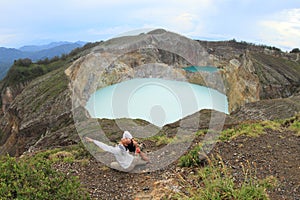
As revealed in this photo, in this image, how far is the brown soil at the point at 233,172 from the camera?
19.8 ft

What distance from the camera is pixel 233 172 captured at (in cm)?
643

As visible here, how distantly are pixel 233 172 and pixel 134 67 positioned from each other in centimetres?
1573

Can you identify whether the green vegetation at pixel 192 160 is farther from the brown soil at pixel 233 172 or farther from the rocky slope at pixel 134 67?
the rocky slope at pixel 134 67

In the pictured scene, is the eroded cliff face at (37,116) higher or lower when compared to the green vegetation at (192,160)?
lower

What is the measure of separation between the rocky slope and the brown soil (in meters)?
7.81

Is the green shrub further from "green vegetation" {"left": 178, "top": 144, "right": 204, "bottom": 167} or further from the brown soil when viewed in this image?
"green vegetation" {"left": 178, "top": 144, "right": 204, "bottom": 167}

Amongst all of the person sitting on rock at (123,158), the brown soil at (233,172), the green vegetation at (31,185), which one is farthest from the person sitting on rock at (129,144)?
the green vegetation at (31,185)

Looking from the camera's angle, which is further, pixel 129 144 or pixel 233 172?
pixel 129 144

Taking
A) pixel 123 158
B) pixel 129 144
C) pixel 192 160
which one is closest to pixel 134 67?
pixel 129 144

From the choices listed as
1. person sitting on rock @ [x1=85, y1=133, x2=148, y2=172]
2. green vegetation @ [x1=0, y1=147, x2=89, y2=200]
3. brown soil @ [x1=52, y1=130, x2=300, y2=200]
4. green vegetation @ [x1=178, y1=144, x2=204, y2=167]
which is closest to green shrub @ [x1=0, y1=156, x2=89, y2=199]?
green vegetation @ [x1=0, y1=147, x2=89, y2=200]

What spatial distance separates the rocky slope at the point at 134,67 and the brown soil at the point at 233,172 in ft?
25.6

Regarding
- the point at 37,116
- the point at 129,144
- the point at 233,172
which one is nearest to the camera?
the point at 233,172

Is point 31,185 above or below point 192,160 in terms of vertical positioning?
above

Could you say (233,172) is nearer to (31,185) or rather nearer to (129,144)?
(129,144)
